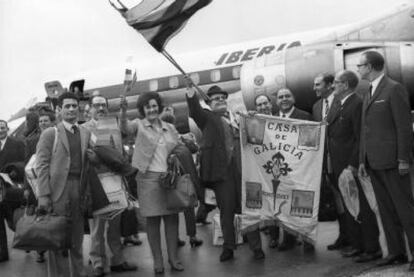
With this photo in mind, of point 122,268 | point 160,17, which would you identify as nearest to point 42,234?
point 122,268

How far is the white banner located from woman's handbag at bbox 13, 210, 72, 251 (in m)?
2.20

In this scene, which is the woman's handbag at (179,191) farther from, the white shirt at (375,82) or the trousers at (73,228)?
the white shirt at (375,82)

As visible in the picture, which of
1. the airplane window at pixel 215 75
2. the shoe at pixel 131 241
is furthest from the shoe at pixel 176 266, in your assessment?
the airplane window at pixel 215 75

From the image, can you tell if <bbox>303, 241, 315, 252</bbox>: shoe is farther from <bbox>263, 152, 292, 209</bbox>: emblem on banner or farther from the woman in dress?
the woman in dress

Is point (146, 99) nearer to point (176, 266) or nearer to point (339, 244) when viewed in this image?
point (176, 266)

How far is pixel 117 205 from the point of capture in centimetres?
609

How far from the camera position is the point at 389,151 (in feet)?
18.4

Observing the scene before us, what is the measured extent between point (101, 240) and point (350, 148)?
2.98 meters

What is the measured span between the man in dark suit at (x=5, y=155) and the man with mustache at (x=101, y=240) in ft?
5.55

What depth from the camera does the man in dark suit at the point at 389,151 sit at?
554 cm

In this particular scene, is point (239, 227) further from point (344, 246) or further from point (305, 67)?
point (305, 67)

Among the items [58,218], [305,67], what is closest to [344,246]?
[58,218]

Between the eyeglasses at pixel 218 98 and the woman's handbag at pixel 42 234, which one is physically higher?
the eyeglasses at pixel 218 98

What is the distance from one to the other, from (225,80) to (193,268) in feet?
40.2
